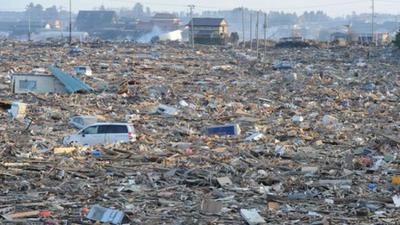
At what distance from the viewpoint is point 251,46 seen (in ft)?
216

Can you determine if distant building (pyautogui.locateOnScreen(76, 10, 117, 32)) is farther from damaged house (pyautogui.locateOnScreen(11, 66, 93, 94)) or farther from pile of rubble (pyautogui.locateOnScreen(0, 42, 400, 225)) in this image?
pile of rubble (pyautogui.locateOnScreen(0, 42, 400, 225))

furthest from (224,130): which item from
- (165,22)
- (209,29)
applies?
(165,22)

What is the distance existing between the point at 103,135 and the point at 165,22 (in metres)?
135

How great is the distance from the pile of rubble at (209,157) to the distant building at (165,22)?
4458 inches

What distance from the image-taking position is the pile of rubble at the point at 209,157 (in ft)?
32.3

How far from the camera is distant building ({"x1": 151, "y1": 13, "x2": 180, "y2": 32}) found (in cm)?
14250

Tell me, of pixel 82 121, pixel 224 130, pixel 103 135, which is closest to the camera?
pixel 103 135

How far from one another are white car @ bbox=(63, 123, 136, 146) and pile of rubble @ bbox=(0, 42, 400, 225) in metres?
0.32

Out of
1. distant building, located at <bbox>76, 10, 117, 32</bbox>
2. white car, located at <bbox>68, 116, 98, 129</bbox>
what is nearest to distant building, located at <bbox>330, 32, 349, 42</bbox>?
white car, located at <bbox>68, 116, 98, 129</bbox>

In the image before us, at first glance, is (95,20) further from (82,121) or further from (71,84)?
(82,121)

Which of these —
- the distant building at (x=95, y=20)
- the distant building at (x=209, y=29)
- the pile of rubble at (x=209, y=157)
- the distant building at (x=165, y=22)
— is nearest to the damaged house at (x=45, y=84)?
the pile of rubble at (x=209, y=157)

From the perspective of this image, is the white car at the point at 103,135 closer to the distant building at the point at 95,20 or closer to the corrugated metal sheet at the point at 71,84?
the corrugated metal sheet at the point at 71,84

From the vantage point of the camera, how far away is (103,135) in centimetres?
1586

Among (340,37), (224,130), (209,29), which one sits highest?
(209,29)
